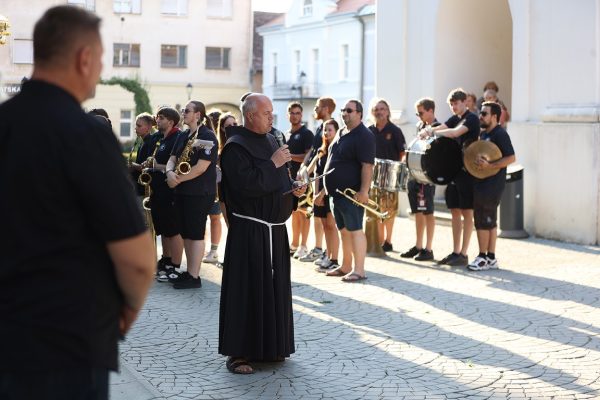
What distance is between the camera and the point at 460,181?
11875 mm

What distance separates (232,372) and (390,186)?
583 centimetres

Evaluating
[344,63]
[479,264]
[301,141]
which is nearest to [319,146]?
[301,141]

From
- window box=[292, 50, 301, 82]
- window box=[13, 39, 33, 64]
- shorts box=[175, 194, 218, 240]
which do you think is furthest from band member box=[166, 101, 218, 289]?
window box=[292, 50, 301, 82]

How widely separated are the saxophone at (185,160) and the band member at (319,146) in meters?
2.02

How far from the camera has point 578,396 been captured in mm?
6293

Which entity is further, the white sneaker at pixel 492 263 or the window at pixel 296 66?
the window at pixel 296 66

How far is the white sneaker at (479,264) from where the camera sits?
1154 centimetres

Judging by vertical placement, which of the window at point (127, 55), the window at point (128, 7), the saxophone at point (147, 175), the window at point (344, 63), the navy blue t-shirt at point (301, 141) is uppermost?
the window at point (128, 7)

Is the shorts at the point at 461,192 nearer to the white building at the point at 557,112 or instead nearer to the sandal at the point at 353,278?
the sandal at the point at 353,278

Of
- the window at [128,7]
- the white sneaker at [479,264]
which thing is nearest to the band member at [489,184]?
the white sneaker at [479,264]

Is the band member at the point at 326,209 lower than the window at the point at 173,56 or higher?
lower

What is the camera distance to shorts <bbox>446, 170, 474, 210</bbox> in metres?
11.8

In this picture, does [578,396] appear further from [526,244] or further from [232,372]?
[526,244]

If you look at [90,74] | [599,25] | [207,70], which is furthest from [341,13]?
[90,74]
